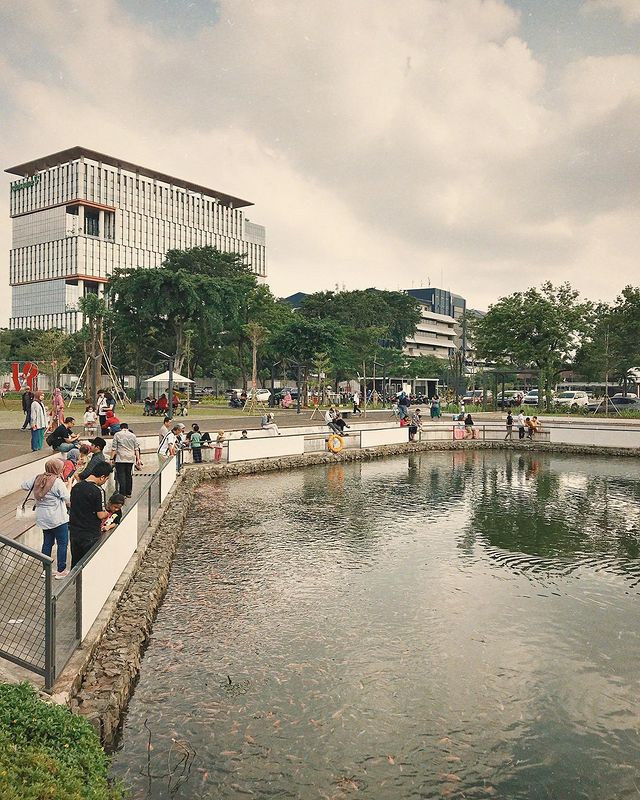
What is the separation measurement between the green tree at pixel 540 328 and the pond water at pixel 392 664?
40.1 meters

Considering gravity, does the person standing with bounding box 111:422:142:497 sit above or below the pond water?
above

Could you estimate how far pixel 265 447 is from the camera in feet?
88.0

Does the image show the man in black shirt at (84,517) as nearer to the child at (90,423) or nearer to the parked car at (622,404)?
the child at (90,423)

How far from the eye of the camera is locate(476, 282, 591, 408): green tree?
5388 cm

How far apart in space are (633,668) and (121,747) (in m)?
6.36

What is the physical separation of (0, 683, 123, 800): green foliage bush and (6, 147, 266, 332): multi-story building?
Answer: 128033 millimetres

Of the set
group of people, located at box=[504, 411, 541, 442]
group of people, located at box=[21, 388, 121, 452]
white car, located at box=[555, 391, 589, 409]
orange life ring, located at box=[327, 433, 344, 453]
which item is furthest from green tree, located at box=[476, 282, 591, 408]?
group of people, located at box=[21, 388, 121, 452]

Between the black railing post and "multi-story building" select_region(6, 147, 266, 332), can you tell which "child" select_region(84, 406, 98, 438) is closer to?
the black railing post

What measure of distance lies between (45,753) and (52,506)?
4.55 meters

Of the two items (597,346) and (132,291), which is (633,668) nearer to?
Result: (132,291)

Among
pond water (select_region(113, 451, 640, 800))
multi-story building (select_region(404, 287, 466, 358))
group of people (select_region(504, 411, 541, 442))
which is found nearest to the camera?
pond water (select_region(113, 451, 640, 800))

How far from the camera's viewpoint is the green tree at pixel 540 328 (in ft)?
177

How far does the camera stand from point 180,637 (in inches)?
361

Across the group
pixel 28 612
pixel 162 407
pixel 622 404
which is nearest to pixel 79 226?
pixel 162 407
